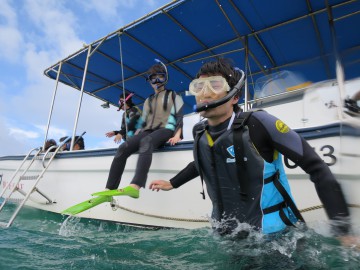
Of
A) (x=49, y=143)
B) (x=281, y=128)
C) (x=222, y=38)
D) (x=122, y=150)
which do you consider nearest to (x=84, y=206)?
(x=122, y=150)

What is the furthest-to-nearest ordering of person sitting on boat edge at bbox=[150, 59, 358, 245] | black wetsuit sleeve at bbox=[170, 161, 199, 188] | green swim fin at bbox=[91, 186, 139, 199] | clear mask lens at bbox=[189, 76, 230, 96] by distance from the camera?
green swim fin at bbox=[91, 186, 139, 199] < black wetsuit sleeve at bbox=[170, 161, 199, 188] < clear mask lens at bbox=[189, 76, 230, 96] < person sitting on boat edge at bbox=[150, 59, 358, 245]

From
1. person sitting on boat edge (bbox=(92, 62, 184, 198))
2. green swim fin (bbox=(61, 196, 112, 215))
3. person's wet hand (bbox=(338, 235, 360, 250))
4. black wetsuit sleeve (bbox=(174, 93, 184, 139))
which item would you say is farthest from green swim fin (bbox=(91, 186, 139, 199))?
person's wet hand (bbox=(338, 235, 360, 250))

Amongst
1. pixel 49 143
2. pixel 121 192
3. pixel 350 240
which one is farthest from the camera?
pixel 49 143

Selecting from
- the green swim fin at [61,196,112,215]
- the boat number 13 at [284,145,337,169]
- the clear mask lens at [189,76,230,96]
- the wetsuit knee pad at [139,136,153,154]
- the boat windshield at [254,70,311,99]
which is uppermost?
Result: the boat windshield at [254,70,311,99]

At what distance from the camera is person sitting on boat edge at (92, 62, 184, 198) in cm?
311

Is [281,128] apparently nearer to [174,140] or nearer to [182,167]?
[182,167]

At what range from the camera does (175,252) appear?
2051 mm

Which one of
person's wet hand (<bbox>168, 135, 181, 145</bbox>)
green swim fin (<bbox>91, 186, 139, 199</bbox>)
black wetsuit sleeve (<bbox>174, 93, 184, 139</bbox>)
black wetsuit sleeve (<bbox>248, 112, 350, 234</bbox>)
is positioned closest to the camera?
black wetsuit sleeve (<bbox>248, 112, 350, 234</bbox>)

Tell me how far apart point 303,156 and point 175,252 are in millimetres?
1186

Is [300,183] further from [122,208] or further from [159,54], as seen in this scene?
[159,54]

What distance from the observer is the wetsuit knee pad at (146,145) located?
10.3ft

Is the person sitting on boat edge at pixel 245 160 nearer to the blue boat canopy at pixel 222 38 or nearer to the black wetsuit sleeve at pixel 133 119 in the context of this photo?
the blue boat canopy at pixel 222 38

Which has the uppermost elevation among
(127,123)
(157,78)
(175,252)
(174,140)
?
(157,78)

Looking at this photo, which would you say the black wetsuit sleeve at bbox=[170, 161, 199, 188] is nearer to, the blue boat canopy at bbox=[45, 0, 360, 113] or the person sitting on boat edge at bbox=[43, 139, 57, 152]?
the blue boat canopy at bbox=[45, 0, 360, 113]
